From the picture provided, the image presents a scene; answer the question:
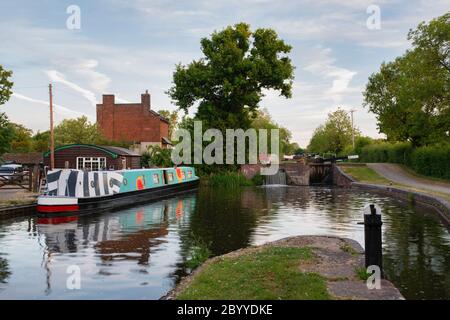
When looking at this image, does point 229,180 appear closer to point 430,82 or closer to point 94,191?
point 430,82

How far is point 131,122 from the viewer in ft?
211

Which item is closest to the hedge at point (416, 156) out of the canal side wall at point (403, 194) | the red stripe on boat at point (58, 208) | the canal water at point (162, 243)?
the canal side wall at point (403, 194)

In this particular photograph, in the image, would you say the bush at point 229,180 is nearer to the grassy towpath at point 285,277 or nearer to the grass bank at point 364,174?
the grass bank at point 364,174

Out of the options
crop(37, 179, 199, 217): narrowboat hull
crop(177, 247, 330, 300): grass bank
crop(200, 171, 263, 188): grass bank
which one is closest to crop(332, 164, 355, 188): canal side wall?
crop(200, 171, 263, 188): grass bank

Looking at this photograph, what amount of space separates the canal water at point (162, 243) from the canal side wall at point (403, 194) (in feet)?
1.92

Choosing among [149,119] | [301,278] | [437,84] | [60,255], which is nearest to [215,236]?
[60,255]

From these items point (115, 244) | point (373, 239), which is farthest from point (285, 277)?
point (115, 244)

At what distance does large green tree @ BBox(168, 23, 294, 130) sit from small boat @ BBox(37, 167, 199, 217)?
47.2ft

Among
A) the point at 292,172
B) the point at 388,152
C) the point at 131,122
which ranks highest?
the point at 131,122

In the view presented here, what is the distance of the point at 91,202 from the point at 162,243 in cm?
1005

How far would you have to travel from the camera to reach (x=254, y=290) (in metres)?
7.99

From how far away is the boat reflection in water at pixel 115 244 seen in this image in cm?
1052
